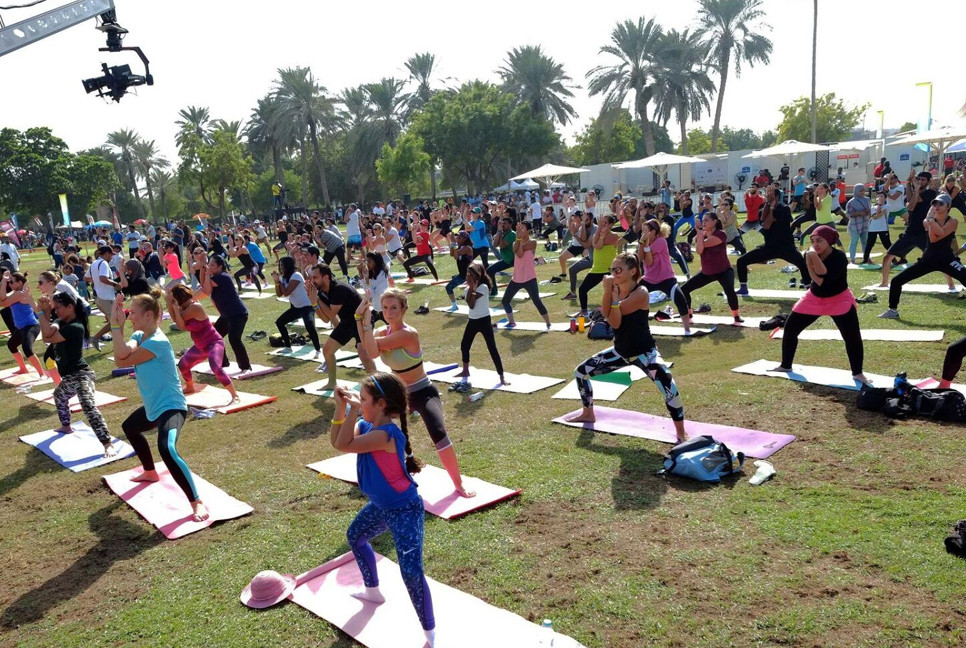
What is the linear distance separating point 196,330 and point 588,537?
254 inches

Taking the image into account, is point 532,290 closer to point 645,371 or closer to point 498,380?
point 498,380

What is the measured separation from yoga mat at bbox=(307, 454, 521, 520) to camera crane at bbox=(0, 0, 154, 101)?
9.65m

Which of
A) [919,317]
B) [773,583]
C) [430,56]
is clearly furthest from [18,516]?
[430,56]

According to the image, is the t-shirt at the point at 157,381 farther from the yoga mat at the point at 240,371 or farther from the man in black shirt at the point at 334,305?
the yoga mat at the point at 240,371

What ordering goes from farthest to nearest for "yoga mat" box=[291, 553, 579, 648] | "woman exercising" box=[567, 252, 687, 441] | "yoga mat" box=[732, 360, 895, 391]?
"yoga mat" box=[732, 360, 895, 391], "woman exercising" box=[567, 252, 687, 441], "yoga mat" box=[291, 553, 579, 648]

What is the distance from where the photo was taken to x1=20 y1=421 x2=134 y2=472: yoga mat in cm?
775

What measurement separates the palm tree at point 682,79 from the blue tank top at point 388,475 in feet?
169

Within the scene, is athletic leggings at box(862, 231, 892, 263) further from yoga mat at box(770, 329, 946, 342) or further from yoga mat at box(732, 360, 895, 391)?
yoga mat at box(732, 360, 895, 391)

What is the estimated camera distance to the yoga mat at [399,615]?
162 inches

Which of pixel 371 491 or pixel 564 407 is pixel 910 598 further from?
pixel 564 407

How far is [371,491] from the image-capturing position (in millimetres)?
3982

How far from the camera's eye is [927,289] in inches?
496

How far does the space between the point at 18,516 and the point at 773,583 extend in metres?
6.55

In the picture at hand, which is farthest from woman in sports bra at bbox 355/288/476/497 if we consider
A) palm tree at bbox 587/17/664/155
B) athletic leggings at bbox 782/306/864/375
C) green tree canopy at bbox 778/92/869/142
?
green tree canopy at bbox 778/92/869/142
